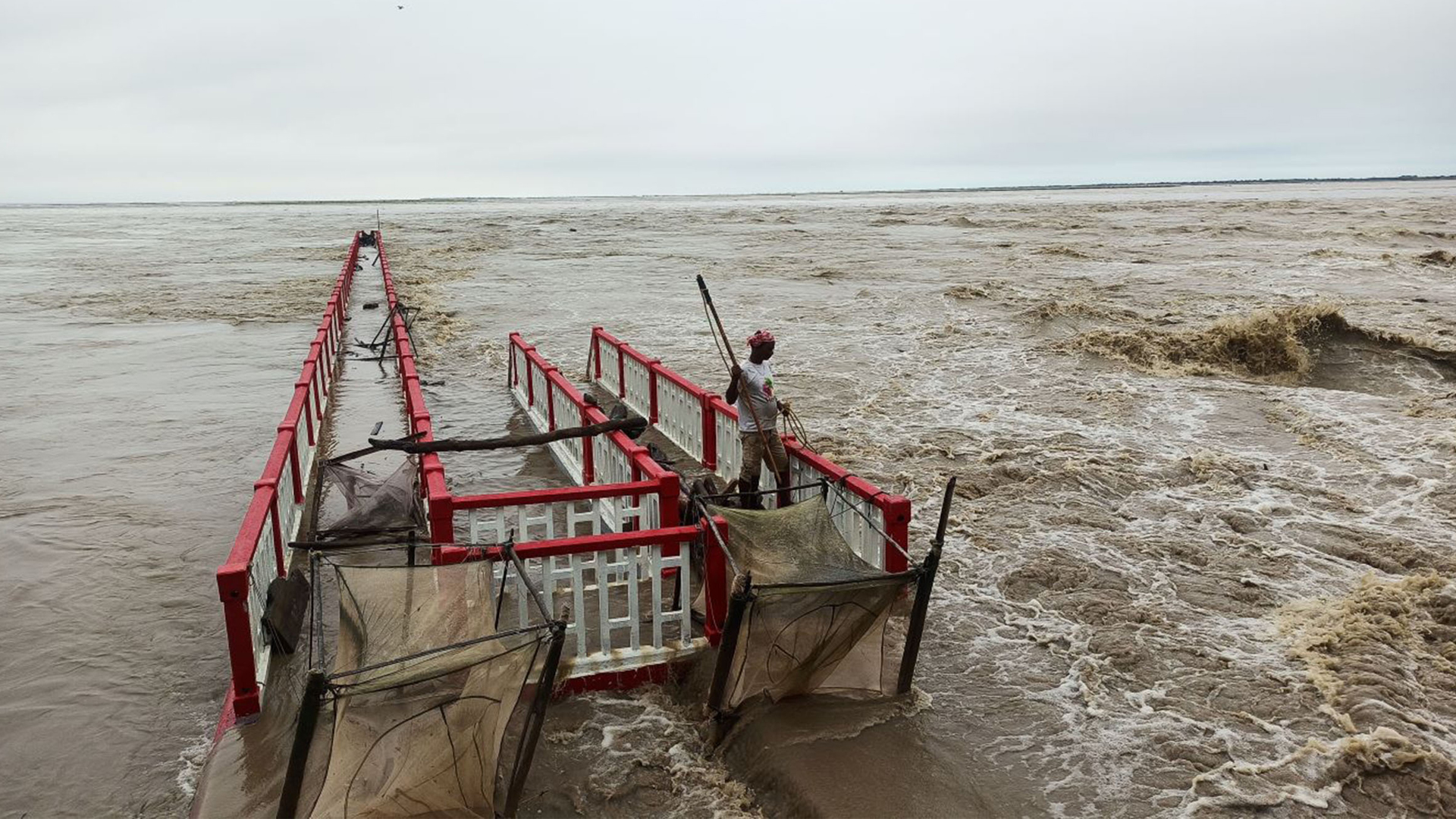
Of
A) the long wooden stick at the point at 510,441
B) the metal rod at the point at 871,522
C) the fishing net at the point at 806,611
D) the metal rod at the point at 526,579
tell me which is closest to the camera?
the metal rod at the point at 526,579

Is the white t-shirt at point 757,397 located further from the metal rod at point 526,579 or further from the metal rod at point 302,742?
the metal rod at point 302,742

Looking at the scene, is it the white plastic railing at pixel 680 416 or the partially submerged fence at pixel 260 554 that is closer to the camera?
the partially submerged fence at pixel 260 554

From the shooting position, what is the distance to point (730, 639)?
4785 millimetres

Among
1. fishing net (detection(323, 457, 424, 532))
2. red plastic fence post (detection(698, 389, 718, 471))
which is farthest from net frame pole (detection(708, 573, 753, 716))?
red plastic fence post (detection(698, 389, 718, 471))

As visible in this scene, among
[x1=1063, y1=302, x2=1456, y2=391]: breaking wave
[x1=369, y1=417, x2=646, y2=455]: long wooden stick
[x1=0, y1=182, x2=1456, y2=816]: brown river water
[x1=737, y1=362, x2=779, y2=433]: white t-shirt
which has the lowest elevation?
[x1=0, y1=182, x2=1456, y2=816]: brown river water

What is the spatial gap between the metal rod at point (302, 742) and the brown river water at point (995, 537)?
130 cm

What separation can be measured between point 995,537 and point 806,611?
4.40m

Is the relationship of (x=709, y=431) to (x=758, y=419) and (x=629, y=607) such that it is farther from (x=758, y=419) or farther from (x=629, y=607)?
(x=629, y=607)

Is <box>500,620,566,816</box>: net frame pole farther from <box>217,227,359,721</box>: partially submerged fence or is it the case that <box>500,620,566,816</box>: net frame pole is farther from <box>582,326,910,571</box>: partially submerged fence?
<box>582,326,910,571</box>: partially submerged fence

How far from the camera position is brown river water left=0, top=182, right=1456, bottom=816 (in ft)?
16.7

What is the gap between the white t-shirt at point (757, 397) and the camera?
7.59m

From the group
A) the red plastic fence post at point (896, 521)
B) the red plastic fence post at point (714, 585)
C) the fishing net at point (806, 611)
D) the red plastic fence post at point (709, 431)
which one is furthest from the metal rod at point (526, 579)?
the red plastic fence post at point (709, 431)

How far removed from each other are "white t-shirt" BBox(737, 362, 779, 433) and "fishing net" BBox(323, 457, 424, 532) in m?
2.77

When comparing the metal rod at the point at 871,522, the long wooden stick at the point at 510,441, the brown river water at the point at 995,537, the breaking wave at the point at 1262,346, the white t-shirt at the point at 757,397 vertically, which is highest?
the white t-shirt at the point at 757,397
